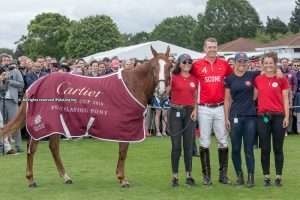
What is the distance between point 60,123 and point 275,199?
3.50 metres

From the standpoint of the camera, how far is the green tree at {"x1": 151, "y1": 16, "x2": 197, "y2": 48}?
407 ft

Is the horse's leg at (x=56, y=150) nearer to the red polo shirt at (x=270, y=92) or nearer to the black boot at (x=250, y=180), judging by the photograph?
the black boot at (x=250, y=180)

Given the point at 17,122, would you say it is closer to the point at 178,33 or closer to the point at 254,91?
the point at 254,91

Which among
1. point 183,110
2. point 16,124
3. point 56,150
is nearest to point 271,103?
point 183,110

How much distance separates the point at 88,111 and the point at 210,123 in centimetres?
192

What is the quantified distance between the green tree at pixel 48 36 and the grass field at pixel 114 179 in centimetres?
7684

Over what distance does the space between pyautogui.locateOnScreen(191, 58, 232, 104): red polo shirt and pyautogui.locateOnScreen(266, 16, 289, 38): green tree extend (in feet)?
306

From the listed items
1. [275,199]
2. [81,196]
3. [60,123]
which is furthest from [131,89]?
[275,199]

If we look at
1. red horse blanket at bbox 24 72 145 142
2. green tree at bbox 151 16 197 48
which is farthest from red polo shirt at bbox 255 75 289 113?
green tree at bbox 151 16 197 48

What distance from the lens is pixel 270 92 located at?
30.9 ft

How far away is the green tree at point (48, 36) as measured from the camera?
304ft

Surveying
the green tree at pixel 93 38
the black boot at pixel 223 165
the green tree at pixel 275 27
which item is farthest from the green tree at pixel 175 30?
the black boot at pixel 223 165

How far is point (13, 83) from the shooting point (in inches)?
568

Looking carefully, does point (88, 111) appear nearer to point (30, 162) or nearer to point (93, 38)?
point (30, 162)
